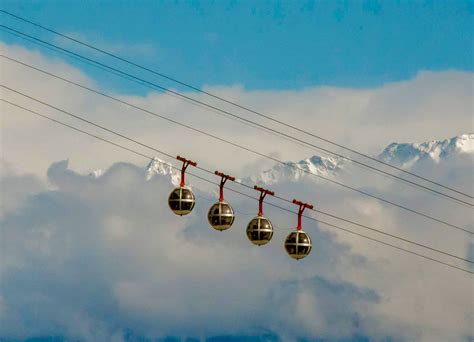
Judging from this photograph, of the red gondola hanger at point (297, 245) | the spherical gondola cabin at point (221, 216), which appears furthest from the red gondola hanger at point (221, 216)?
the red gondola hanger at point (297, 245)

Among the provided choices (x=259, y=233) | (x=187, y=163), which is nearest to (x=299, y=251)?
(x=259, y=233)

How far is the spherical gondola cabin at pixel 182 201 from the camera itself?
77.1m

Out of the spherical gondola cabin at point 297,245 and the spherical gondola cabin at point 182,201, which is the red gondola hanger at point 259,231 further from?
the spherical gondola cabin at point 182,201

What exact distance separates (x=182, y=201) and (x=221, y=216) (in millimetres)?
2791

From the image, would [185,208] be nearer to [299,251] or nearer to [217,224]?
[217,224]

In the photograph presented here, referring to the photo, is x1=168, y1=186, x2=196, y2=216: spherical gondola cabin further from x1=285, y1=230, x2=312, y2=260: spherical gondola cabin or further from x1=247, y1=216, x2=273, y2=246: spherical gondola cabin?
x1=285, y1=230, x2=312, y2=260: spherical gondola cabin

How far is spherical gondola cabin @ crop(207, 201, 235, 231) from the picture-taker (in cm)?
7569

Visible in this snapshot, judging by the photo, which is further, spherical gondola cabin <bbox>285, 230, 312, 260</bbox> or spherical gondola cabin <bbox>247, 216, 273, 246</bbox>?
spherical gondola cabin <bbox>285, 230, 312, 260</bbox>

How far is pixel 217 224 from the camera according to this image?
7588cm

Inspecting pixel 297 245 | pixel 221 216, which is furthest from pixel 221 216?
pixel 297 245

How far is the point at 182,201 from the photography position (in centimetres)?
7712

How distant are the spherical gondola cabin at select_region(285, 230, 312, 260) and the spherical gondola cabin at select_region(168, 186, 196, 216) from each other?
20.2 ft

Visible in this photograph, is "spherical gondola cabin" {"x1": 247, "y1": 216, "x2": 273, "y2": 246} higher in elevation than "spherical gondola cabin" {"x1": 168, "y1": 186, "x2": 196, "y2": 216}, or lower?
lower

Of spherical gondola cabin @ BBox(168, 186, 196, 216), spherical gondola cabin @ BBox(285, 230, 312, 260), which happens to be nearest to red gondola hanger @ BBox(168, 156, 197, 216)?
spherical gondola cabin @ BBox(168, 186, 196, 216)
